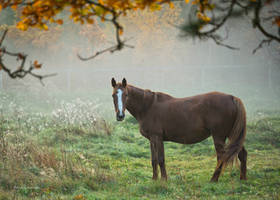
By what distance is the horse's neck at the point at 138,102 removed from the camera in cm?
744

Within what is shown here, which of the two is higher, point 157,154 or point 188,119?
point 188,119

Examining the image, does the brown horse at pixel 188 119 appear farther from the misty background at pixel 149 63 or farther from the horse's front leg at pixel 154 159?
the misty background at pixel 149 63

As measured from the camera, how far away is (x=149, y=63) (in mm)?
38219

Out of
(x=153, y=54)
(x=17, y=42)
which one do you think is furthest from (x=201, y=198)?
(x=153, y=54)

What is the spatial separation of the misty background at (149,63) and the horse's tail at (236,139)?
16.7 m

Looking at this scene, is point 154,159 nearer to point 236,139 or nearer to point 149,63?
point 236,139

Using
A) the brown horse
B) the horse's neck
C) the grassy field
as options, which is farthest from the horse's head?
the grassy field

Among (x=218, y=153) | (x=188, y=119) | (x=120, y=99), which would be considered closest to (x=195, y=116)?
(x=188, y=119)

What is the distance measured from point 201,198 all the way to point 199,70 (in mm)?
33915

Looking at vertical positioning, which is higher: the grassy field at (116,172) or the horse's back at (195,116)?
A: the horse's back at (195,116)

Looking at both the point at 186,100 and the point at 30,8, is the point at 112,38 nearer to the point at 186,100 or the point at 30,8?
the point at 186,100

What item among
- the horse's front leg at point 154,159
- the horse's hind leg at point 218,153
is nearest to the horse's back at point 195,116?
the horse's hind leg at point 218,153

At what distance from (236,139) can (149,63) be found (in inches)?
1250

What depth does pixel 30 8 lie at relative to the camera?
11.9 feet
